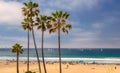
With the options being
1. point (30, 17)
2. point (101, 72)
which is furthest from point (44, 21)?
point (101, 72)

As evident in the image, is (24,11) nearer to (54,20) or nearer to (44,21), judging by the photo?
(44,21)

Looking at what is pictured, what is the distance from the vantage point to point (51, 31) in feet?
181

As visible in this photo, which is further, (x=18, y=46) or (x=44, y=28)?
(x=18, y=46)

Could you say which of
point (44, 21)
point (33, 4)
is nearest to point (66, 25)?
point (44, 21)

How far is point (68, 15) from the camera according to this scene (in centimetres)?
5384

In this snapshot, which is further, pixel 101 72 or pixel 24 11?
pixel 101 72

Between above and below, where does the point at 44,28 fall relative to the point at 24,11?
below

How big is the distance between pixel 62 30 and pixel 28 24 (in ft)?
35.4

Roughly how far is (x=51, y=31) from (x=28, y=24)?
8.67m

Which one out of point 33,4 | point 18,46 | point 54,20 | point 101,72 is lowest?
point 101,72

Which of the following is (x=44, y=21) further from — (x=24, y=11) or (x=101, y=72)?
(x=101, y=72)

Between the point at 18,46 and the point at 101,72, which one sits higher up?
the point at 18,46

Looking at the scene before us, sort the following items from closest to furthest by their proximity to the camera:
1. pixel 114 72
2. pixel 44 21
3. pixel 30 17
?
pixel 44 21 → pixel 30 17 → pixel 114 72

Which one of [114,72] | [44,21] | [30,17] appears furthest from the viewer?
[114,72]
